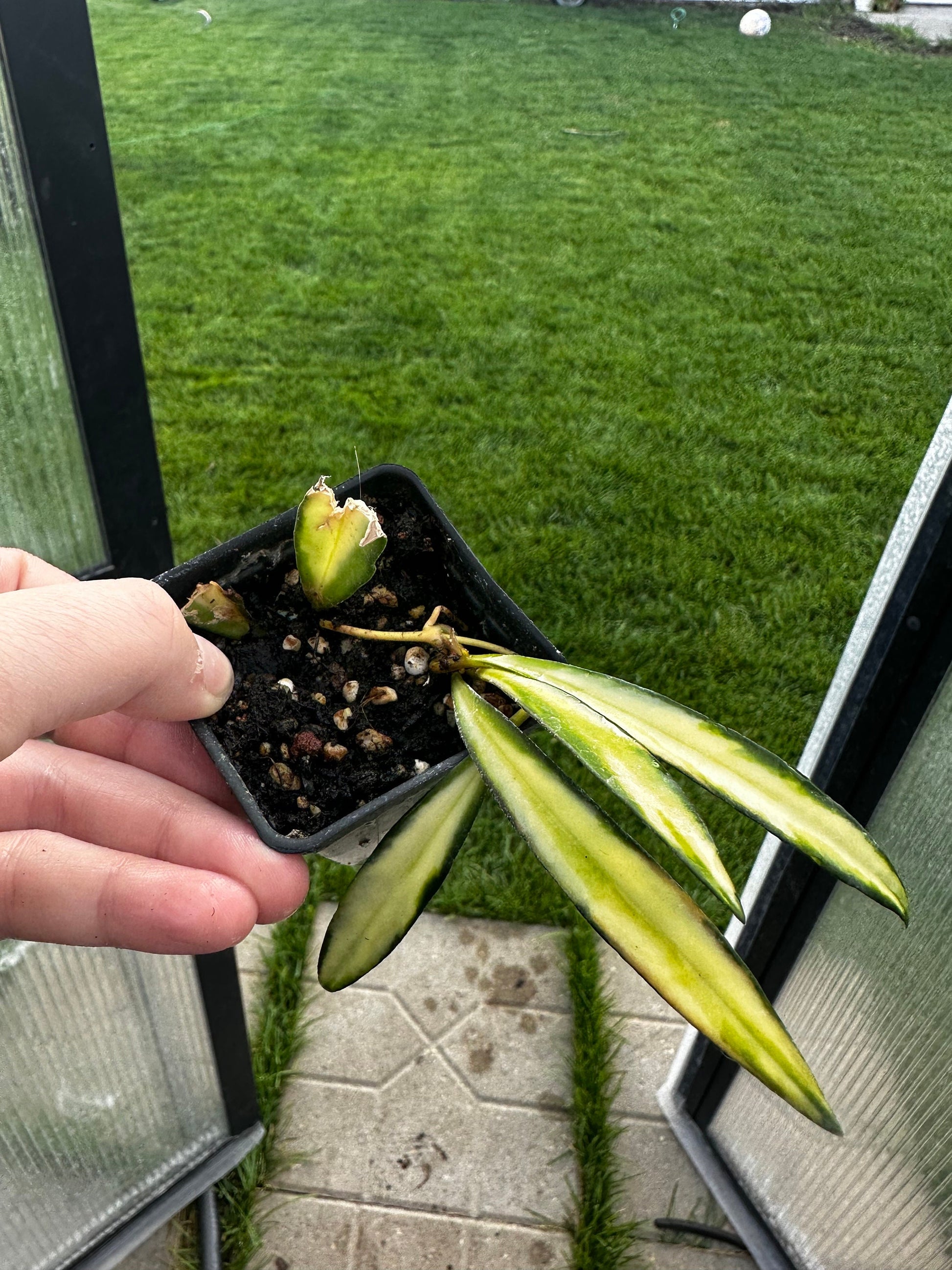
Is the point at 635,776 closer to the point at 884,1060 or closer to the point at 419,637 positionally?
the point at 419,637

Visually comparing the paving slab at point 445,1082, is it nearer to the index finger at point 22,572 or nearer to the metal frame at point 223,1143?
the metal frame at point 223,1143

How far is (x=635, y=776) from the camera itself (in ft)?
1.50

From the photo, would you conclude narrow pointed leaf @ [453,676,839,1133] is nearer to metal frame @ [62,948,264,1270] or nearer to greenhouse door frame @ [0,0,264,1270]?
greenhouse door frame @ [0,0,264,1270]

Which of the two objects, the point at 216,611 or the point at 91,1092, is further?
the point at 91,1092

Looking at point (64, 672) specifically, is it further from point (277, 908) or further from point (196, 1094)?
point (196, 1094)

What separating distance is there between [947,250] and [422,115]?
256 centimetres

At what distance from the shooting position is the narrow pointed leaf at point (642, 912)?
45 cm

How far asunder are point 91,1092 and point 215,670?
75 cm

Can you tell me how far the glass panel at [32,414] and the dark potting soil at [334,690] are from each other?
335mm

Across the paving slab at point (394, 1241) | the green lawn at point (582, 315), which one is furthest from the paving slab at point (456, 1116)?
the green lawn at point (582, 315)

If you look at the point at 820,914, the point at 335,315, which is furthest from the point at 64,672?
the point at 335,315

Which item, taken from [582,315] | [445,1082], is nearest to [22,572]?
[445,1082]

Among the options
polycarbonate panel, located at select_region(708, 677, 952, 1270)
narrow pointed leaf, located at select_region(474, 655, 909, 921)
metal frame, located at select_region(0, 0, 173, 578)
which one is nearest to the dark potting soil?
narrow pointed leaf, located at select_region(474, 655, 909, 921)

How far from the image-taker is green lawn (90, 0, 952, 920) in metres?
2.08
